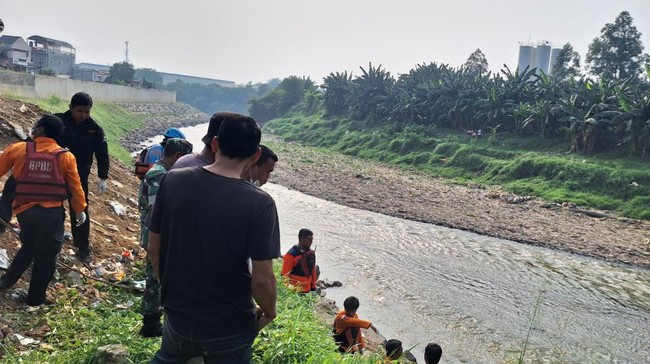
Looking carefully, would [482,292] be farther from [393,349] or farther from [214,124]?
[214,124]

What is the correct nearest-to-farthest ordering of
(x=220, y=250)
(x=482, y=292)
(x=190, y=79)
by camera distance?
1. (x=220, y=250)
2. (x=482, y=292)
3. (x=190, y=79)

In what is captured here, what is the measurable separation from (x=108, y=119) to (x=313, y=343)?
116 ft

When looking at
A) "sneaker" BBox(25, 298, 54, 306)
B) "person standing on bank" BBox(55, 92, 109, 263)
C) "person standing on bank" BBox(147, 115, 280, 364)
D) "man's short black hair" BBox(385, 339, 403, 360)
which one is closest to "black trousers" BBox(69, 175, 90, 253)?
"person standing on bank" BBox(55, 92, 109, 263)

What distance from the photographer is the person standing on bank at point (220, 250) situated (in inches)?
89.8

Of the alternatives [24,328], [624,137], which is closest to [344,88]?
[624,137]

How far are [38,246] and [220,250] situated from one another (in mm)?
3111

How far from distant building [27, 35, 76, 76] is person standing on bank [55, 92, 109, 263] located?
58.3 meters

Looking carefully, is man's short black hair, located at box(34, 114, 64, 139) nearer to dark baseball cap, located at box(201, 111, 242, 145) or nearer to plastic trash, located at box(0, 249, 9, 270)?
plastic trash, located at box(0, 249, 9, 270)

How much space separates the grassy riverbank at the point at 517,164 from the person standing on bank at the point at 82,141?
65.7 feet

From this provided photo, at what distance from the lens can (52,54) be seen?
65.4 meters

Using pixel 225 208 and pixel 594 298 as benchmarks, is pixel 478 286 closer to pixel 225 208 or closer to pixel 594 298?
pixel 594 298

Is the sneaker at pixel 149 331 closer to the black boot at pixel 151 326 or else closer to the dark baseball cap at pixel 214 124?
the black boot at pixel 151 326

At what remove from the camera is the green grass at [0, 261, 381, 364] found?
12.5ft

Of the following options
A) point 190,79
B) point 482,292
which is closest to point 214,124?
point 482,292
